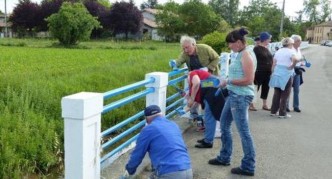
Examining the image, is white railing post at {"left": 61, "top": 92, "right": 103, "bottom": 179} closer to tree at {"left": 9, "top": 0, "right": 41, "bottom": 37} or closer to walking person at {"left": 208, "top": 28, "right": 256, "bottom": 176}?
walking person at {"left": 208, "top": 28, "right": 256, "bottom": 176}

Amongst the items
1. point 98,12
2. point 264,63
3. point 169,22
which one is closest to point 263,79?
point 264,63

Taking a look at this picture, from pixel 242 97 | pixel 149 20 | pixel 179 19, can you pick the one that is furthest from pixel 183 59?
pixel 149 20

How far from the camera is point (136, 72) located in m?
10.2

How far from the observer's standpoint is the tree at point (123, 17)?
64562 millimetres

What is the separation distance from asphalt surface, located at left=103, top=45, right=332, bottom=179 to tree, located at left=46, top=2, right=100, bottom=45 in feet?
120

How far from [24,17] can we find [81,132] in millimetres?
66669

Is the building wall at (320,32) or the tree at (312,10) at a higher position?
the tree at (312,10)

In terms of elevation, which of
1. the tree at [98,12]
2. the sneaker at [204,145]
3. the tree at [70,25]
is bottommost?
the sneaker at [204,145]

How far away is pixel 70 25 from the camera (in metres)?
42.6

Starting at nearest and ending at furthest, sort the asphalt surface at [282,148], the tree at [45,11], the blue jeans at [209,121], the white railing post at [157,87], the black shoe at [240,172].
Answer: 1. the black shoe at [240,172]
2. the asphalt surface at [282,148]
3. the white railing post at [157,87]
4. the blue jeans at [209,121]
5. the tree at [45,11]

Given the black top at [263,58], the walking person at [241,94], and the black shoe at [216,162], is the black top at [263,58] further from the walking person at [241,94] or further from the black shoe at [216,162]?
the black shoe at [216,162]

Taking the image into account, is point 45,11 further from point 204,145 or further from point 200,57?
point 204,145

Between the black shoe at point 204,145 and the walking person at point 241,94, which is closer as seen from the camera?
the walking person at point 241,94

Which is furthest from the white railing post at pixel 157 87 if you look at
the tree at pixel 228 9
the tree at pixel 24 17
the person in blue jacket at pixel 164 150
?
the tree at pixel 228 9
